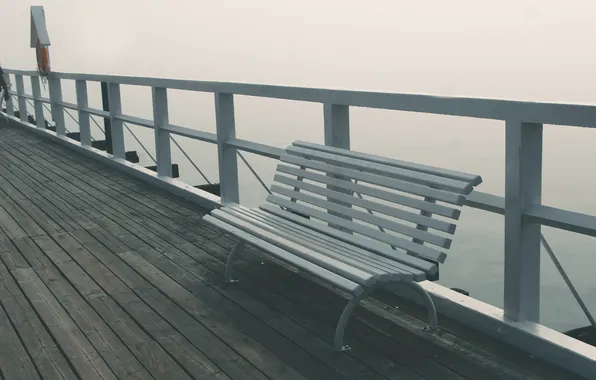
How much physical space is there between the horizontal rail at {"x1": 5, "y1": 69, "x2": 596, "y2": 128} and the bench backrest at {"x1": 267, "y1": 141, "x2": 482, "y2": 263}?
0.95ft

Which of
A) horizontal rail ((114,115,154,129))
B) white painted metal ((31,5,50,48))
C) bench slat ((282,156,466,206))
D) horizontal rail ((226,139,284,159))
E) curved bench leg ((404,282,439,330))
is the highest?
white painted metal ((31,5,50,48))

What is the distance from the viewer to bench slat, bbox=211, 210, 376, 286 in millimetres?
3271

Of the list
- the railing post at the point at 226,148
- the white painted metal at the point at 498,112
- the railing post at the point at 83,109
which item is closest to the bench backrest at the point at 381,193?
the white painted metal at the point at 498,112

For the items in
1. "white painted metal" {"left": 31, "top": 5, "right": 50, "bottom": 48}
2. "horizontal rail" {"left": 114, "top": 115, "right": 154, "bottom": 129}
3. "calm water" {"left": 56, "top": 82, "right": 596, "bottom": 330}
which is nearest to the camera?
"horizontal rail" {"left": 114, "top": 115, "right": 154, "bottom": 129}

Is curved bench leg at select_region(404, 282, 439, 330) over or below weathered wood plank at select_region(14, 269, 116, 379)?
over

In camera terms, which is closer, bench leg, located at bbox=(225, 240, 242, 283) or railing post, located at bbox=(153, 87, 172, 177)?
bench leg, located at bbox=(225, 240, 242, 283)

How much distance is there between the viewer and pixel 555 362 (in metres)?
3.22

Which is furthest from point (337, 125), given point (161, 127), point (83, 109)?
point (83, 109)

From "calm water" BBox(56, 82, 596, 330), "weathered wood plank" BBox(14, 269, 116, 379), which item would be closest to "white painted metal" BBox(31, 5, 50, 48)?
"calm water" BBox(56, 82, 596, 330)

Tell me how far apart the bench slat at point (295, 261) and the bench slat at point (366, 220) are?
35 cm

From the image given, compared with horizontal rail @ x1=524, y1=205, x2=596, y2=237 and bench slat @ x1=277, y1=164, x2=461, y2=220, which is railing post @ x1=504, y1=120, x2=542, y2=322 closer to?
horizontal rail @ x1=524, y1=205, x2=596, y2=237

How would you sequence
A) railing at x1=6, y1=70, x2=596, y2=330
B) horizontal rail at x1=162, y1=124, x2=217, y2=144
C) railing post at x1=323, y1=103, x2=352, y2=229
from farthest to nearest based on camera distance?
horizontal rail at x1=162, y1=124, x2=217, y2=144 < railing post at x1=323, y1=103, x2=352, y2=229 < railing at x1=6, y1=70, x2=596, y2=330

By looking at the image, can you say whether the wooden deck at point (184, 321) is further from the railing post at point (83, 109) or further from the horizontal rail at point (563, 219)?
the railing post at point (83, 109)

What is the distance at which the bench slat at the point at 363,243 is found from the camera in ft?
11.0
